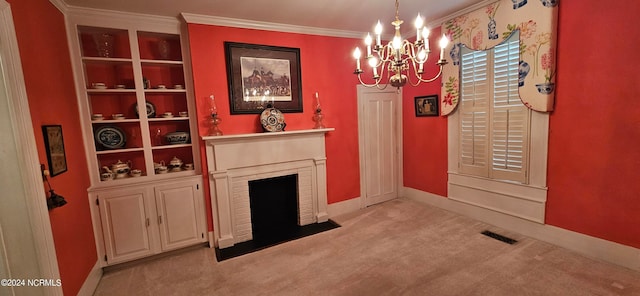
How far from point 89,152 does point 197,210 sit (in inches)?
47.1

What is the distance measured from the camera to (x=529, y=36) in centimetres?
265

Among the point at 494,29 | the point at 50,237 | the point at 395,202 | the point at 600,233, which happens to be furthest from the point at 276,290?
the point at 494,29

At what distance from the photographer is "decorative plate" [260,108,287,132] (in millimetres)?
3232

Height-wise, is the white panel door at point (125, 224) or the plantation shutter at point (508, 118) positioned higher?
the plantation shutter at point (508, 118)

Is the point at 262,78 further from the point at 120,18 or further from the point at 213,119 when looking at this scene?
the point at 120,18

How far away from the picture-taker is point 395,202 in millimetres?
4250

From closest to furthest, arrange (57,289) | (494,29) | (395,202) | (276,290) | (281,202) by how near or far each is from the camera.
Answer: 1. (57,289)
2. (276,290)
3. (494,29)
4. (281,202)
5. (395,202)

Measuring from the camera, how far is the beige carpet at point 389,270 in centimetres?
217

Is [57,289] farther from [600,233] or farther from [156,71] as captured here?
[600,233]

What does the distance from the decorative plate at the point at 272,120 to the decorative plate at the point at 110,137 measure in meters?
1.50

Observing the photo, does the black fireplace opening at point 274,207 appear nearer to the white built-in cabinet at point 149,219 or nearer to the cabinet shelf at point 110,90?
the white built-in cabinet at point 149,219

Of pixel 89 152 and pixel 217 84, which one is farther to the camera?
pixel 217 84

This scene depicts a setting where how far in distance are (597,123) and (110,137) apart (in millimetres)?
4741

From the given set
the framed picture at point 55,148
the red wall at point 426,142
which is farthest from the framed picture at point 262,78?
the red wall at point 426,142
